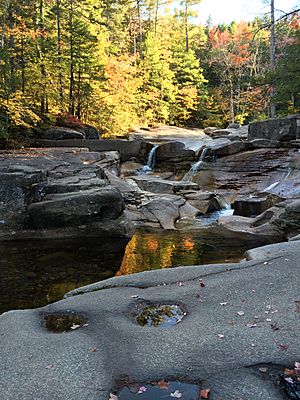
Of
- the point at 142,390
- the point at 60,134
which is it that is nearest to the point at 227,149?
the point at 60,134

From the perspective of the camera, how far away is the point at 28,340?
3.81 m

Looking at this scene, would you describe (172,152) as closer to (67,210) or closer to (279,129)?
(279,129)

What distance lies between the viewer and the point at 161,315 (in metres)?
4.44

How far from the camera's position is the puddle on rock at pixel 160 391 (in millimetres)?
2943

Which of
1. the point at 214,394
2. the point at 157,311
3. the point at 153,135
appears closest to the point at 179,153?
the point at 153,135

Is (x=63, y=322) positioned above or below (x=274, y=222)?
above

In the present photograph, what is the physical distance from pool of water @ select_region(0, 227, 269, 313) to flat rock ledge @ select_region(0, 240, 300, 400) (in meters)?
1.77

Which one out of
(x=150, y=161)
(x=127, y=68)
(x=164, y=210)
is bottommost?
(x=164, y=210)

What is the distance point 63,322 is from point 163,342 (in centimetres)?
130

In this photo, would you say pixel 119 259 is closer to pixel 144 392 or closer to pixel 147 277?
pixel 147 277

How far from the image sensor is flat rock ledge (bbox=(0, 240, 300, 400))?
3.09 metres

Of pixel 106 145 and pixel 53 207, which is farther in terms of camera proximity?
pixel 106 145

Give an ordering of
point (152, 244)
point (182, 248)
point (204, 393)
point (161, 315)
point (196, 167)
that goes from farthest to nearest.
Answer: point (196, 167) → point (152, 244) → point (182, 248) → point (161, 315) → point (204, 393)

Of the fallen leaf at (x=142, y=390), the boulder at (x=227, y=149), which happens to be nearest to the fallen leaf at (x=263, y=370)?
the fallen leaf at (x=142, y=390)
